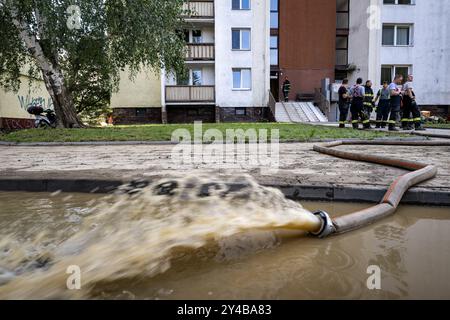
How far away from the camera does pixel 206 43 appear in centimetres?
2603

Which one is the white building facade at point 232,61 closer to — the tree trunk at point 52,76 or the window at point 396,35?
the window at point 396,35

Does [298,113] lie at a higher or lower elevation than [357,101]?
lower

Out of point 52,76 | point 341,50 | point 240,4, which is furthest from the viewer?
point 341,50

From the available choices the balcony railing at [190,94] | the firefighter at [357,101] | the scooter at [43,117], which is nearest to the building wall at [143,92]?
the balcony railing at [190,94]

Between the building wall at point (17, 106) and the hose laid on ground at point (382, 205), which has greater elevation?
the building wall at point (17, 106)

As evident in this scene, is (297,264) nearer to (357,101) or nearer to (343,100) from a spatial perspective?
(357,101)

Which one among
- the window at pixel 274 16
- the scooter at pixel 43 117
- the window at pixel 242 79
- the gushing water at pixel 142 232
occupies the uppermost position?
the window at pixel 274 16

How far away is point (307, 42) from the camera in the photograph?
1087 inches

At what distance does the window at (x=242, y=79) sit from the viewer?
26.4 metres

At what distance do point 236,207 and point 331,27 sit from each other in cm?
2730


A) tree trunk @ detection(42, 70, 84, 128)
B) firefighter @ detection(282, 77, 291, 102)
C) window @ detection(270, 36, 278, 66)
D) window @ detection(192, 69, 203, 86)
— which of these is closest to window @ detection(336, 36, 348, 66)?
window @ detection(270, 36, 278, 66)

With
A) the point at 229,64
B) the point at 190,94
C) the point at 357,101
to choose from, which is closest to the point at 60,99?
the point at 357,101

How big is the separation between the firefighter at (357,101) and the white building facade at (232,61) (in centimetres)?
1255

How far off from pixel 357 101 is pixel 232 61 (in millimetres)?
14021
